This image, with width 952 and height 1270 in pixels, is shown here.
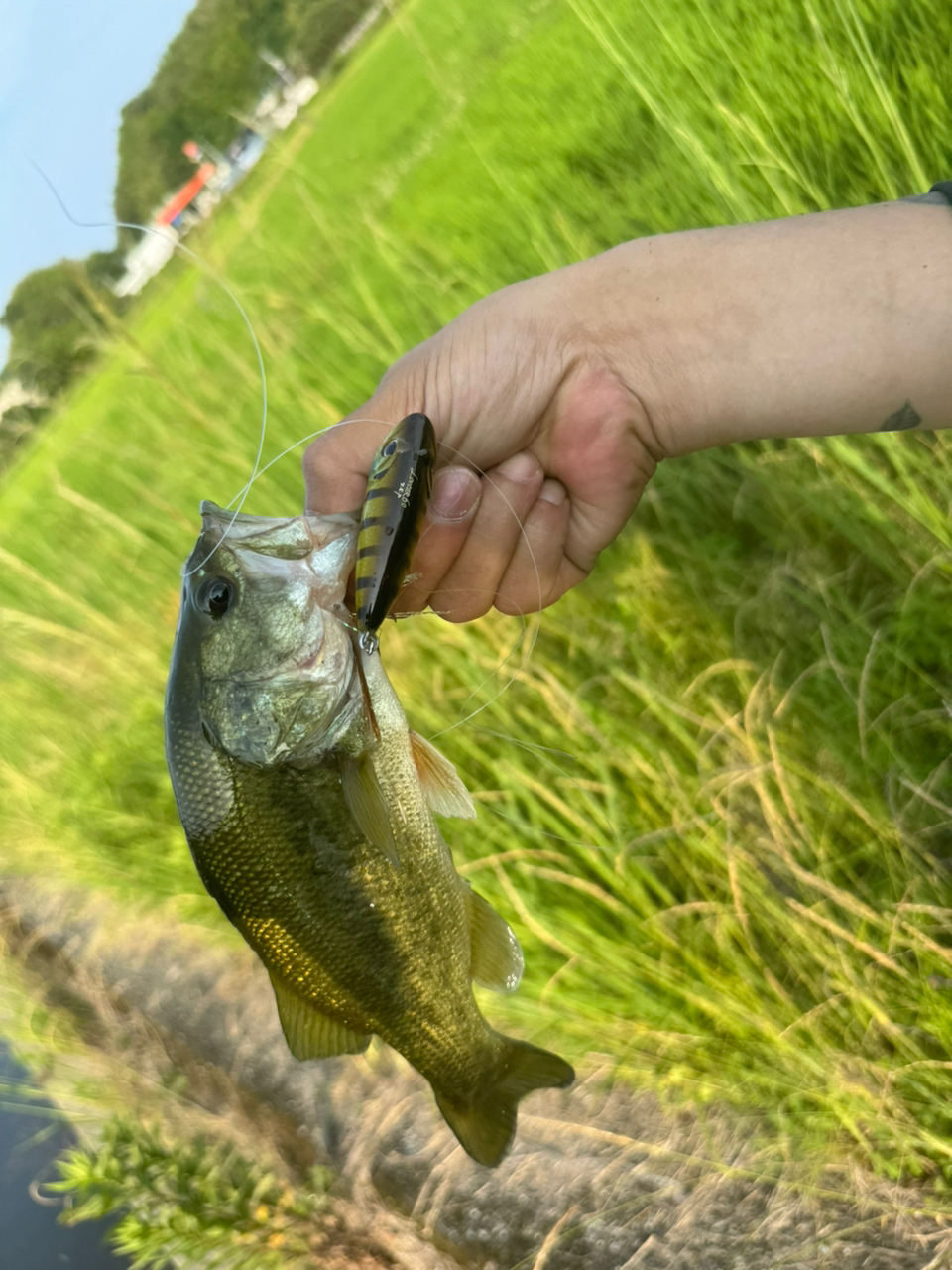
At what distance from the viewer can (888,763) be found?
1723 millimetres

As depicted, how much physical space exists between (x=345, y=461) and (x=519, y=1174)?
182 centimetres

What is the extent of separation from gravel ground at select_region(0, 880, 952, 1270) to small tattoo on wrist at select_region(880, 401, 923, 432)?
56.6 inches

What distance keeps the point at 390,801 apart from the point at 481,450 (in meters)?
0.73

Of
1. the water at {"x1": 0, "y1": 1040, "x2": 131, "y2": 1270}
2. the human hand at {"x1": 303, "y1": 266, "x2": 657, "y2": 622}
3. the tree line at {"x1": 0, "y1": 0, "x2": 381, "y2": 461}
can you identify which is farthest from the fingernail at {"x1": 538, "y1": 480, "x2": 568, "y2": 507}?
the water at {"x1": 0, "y1": 1040, "x2": 131, "y2": 1270}

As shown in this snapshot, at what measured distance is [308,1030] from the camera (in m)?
1.33

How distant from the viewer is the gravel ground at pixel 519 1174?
61.9 inches

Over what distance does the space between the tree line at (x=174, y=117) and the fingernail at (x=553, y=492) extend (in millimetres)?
1559

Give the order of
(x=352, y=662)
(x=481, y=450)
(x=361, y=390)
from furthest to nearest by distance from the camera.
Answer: (x=361, y=390), (x=481, y=450), (x=352, y=662)

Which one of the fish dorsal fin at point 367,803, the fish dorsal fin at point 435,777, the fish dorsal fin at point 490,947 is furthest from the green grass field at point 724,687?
the fish dorsal fin at point 367,803

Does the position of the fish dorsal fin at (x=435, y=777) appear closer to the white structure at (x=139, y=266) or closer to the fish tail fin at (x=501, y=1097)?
the fish tail fin at (x=501, y=1097)

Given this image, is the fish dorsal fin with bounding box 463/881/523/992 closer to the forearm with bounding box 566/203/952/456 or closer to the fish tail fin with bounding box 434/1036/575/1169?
the fish tail fin with bounding box 434/1036/575/1169

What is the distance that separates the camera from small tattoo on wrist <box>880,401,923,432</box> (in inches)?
54.2

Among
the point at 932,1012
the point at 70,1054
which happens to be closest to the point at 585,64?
the point at 932,1012

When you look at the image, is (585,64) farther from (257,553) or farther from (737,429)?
(257,553)
